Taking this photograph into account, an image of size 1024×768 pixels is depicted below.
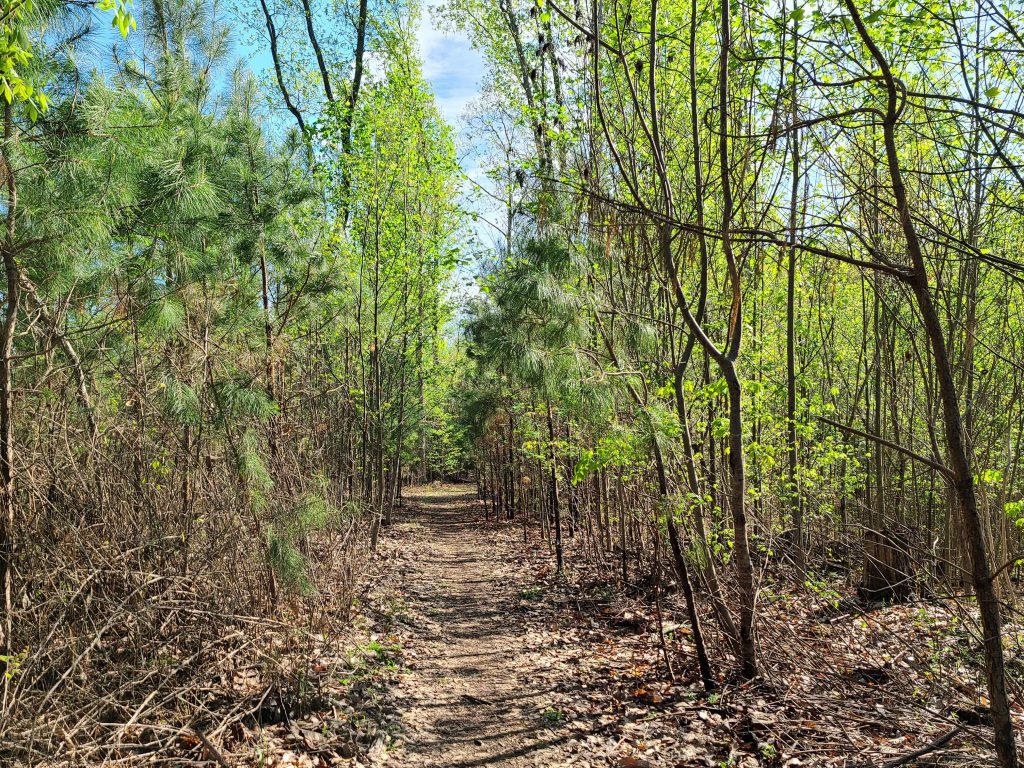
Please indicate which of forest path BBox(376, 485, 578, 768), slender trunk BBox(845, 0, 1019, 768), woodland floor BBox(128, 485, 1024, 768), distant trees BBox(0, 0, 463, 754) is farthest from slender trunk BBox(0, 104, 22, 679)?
slender trunk BBox(845, 0, 1019, 768)

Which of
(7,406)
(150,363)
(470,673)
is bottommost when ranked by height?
(470,673)

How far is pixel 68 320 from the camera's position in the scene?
5.19 meters

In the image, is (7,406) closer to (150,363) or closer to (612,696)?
(150,363)

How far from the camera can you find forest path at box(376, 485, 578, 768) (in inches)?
193

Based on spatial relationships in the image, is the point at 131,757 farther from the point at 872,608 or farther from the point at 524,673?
the point at 872,608

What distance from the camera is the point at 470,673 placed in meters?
6.55

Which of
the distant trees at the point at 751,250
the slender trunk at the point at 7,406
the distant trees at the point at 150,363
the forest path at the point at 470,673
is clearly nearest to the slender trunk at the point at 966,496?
the distant trees at the point at 751,250

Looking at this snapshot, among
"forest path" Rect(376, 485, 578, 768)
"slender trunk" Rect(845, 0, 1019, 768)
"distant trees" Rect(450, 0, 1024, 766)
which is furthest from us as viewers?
"forest path" Rect(376, 485, 578, 768)

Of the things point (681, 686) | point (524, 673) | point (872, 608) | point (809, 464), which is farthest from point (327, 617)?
point (809, 464)

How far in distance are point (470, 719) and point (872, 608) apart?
538cm

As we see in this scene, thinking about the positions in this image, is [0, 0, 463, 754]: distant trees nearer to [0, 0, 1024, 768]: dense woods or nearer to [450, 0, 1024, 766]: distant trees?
[0, 0, 1024, 768]: dense woods

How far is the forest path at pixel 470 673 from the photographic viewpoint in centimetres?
491

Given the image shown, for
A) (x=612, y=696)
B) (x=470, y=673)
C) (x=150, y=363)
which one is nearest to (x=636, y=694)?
(x=612, y=696)

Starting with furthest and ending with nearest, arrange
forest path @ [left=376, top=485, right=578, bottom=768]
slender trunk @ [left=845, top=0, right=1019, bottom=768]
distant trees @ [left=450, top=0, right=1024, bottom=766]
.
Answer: forest path @ [left=376, top=485, right=578, bottom=768], distant trees @ [left=450, top=0, right=1024, bottom=766], slender trunk @ [left=845, top=0, right=1019, bottom=768]
